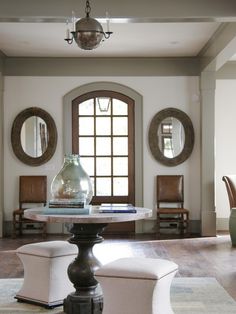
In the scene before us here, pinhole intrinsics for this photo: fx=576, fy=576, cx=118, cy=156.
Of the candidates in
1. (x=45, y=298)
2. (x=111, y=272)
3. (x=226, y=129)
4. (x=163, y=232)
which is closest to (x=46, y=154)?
(x=163, y=232)

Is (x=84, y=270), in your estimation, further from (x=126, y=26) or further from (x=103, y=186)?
(x=103, y=186)

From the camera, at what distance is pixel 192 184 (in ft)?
30.7

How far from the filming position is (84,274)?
4176mm

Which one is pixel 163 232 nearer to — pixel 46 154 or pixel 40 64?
pixel 46 154

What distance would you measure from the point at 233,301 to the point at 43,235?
4661 mm

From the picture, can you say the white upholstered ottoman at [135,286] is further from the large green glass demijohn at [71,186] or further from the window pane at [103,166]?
the window pane at [103,166]

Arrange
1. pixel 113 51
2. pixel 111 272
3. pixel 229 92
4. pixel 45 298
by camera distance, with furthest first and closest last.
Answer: pixel 229 92
pixel 113 51
pixel 45 298
pixel 111 272

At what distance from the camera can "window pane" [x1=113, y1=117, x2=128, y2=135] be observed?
9375 millimetres

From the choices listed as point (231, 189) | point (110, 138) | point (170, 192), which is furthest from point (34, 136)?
point (231, 189)

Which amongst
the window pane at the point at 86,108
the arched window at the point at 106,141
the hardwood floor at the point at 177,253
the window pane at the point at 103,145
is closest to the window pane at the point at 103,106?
the arched window at the point at 106,141

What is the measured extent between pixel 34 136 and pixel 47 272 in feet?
16.6

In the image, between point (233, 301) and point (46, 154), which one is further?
point (46, 154)

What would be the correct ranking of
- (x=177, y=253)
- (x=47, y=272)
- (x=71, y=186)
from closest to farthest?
(x=71, y=186), (x=47, y=272), (x=177, y=253)

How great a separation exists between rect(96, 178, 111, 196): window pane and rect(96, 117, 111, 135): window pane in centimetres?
76
